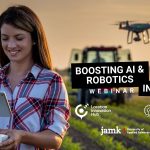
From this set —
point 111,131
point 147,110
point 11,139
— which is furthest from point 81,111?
point 11,139

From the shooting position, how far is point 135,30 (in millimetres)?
5473

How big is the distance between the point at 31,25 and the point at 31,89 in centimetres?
17

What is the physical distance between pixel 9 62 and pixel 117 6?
12.0 feet

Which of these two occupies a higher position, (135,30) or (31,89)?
(31,89)

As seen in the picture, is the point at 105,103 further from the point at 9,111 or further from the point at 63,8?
the point at 9,111

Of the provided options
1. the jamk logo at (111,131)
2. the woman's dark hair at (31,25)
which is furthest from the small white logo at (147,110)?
the woman's dark hair at (31,25)

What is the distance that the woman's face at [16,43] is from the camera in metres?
1.82

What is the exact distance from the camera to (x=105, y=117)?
5695mm

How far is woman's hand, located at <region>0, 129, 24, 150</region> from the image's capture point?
164 cm

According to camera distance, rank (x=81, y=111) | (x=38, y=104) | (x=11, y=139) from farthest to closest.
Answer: (x=81, y=111) → (x=38, y=104) → (x=11, y=139)

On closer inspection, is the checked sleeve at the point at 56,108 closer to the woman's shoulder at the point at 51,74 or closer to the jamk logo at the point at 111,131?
the woman's shoulder at the point at 51,74

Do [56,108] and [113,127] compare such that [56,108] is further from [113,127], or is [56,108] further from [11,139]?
[113,127]

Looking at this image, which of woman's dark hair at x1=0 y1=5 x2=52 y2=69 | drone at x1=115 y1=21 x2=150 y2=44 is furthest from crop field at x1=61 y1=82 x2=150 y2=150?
woman's dark hair at x1=0 y1=5 x2=52 y2=69

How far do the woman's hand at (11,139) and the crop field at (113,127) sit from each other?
3.66m
